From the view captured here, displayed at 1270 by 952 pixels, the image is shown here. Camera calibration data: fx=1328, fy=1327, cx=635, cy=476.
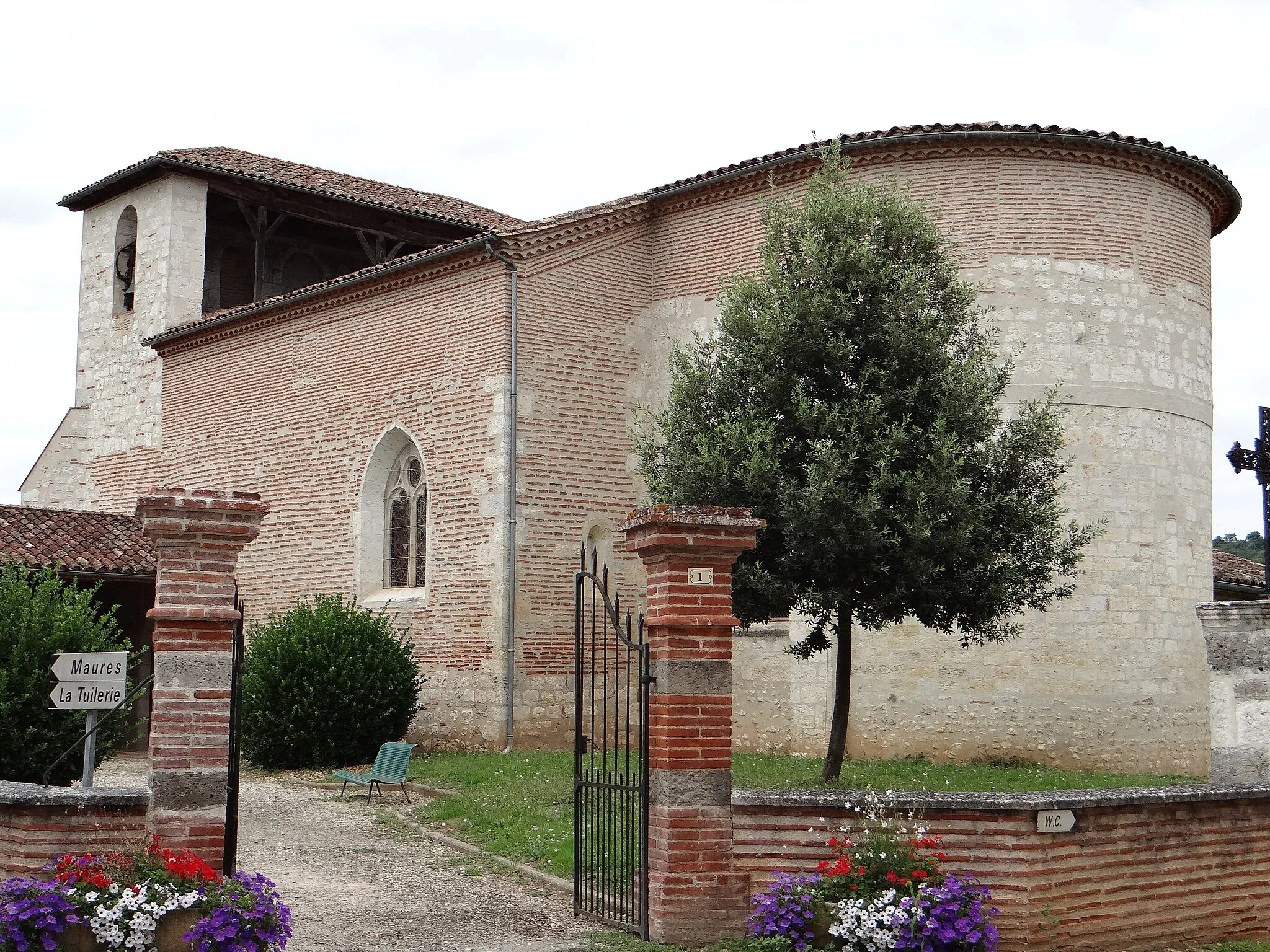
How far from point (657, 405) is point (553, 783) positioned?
6671mm

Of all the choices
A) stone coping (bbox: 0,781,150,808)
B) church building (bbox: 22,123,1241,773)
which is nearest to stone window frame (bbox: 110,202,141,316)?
church building (bbox: 22,123,1241,773)

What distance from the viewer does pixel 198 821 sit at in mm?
7328

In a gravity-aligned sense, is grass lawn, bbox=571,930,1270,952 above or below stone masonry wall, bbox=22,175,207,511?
below

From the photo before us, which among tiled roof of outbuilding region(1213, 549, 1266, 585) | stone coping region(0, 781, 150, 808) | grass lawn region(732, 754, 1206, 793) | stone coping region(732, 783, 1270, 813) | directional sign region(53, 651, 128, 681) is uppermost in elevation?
tiled roof of outbuilding region(1213, 549, 1266, 585)

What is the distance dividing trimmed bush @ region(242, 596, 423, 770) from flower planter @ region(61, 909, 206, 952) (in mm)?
9454

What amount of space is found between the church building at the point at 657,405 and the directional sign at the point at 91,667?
27.2 feet

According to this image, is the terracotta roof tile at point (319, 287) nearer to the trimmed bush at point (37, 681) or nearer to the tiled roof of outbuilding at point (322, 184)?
the tiled roof of outbuilding at point (322, 184)

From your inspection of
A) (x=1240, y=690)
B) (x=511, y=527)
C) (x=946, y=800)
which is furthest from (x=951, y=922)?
(x=511, y=527)

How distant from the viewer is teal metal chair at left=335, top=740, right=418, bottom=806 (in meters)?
13.9

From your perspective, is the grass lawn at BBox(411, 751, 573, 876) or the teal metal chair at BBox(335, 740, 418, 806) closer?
the grass lawn at BBox(411, 751, 573, 876)

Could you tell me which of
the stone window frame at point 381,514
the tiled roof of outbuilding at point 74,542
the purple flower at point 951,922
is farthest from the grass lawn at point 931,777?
the tiled roof of outbuilding at point 74,542

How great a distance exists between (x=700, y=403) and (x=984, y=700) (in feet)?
20.0

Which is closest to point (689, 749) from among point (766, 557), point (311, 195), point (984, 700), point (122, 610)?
point (766, 557)

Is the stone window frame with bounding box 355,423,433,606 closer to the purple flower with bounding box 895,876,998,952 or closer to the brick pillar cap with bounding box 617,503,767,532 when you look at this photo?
the brick pillar cap with bounding box 617,503,767,532
